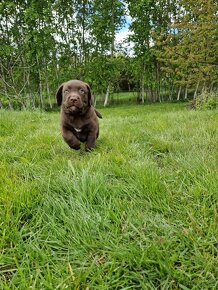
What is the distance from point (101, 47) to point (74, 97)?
2573 centimetres

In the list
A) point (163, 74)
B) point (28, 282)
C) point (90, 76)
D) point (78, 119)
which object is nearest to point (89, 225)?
point (28, 282)

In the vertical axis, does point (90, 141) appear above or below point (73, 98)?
below

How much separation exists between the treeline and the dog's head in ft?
54.1

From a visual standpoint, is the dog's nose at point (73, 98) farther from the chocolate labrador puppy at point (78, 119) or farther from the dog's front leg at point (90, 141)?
the dog's front leg at point (90, 141)

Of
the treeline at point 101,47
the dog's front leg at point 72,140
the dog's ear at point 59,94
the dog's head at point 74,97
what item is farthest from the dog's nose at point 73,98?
the treeline at point 101,47

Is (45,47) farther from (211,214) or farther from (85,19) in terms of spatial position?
(211,214)

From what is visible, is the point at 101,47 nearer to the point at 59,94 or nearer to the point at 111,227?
the point at 59,94

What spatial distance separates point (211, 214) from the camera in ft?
5.14

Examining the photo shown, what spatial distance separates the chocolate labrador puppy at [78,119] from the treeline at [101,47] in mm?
16559

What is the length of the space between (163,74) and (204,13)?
43.1ft

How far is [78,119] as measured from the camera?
358 cm

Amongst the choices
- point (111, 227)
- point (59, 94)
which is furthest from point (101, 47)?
point (111, 227)

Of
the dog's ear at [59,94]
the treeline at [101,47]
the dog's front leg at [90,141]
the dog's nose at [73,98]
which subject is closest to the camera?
the dog's nose at [73,98]

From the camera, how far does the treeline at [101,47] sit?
61.8 feet
